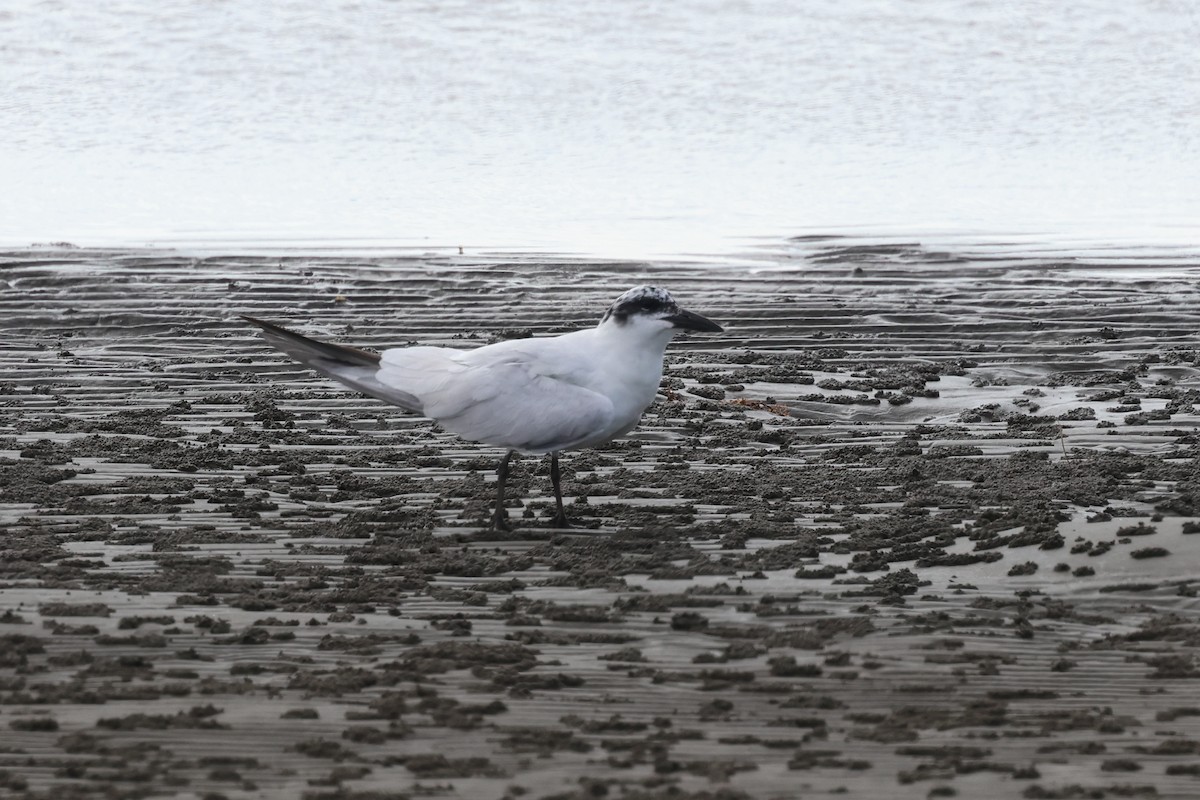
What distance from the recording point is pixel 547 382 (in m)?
7.45

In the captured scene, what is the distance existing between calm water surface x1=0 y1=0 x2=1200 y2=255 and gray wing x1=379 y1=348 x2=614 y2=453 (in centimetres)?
761

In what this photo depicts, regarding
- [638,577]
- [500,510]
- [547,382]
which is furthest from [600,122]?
[638,577]

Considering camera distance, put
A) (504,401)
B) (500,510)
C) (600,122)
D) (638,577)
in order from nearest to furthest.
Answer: (638,577) → (500,510) → (504,401) → (600,122)

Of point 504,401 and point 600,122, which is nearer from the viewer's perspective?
point 504,401

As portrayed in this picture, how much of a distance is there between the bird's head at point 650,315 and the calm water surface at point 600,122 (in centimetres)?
770

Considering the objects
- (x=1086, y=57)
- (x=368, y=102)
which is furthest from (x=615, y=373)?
(x=1086, y=57)

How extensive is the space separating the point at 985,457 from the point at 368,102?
59.9 feet

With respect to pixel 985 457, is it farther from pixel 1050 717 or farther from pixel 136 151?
pixel 136 151

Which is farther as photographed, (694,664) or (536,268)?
(536,268)

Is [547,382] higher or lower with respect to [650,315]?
lower

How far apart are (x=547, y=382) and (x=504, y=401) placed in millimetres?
210

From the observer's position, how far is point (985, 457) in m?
8.23

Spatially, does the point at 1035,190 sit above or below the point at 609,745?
above

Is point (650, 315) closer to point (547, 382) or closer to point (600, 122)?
point (547, 382)
